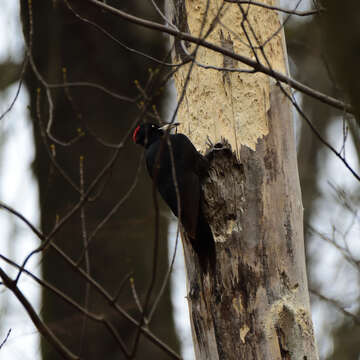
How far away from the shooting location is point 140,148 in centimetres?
514

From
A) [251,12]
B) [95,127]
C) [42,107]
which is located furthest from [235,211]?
[42,107]

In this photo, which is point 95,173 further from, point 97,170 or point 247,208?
point 247,208

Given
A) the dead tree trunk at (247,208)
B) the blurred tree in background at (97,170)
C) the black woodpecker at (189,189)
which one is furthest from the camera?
the blurred tree in background at (97,170)

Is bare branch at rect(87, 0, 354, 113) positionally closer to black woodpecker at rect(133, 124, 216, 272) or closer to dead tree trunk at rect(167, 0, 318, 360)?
dead tree trunk at rect(167, 0, 318, 360)

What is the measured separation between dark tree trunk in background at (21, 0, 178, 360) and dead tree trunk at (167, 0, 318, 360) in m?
1.54

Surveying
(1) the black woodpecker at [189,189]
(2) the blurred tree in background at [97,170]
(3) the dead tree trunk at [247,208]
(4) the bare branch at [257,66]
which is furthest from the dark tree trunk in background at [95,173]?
(4) the bare branch at [257,66]

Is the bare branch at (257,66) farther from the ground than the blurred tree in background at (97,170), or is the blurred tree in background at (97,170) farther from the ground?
the blurred tree in background at (97,170)

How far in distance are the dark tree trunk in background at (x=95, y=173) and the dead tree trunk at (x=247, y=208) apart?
5.04 feet

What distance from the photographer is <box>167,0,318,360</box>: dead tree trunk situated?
2.65 meters

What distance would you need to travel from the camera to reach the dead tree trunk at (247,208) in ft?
8.71

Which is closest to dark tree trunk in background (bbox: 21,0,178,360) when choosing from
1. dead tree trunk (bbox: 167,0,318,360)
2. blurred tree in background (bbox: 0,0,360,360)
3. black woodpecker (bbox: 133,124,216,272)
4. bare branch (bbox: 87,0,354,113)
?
blurred tree in background (bbox: 0,0,360,360)

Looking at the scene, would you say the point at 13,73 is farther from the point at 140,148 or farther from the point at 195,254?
the point at 195,254

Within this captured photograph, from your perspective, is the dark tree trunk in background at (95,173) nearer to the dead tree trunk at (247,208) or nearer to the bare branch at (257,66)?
the dead tree trunk at (247,208)

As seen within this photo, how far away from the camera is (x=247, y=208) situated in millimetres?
2830
